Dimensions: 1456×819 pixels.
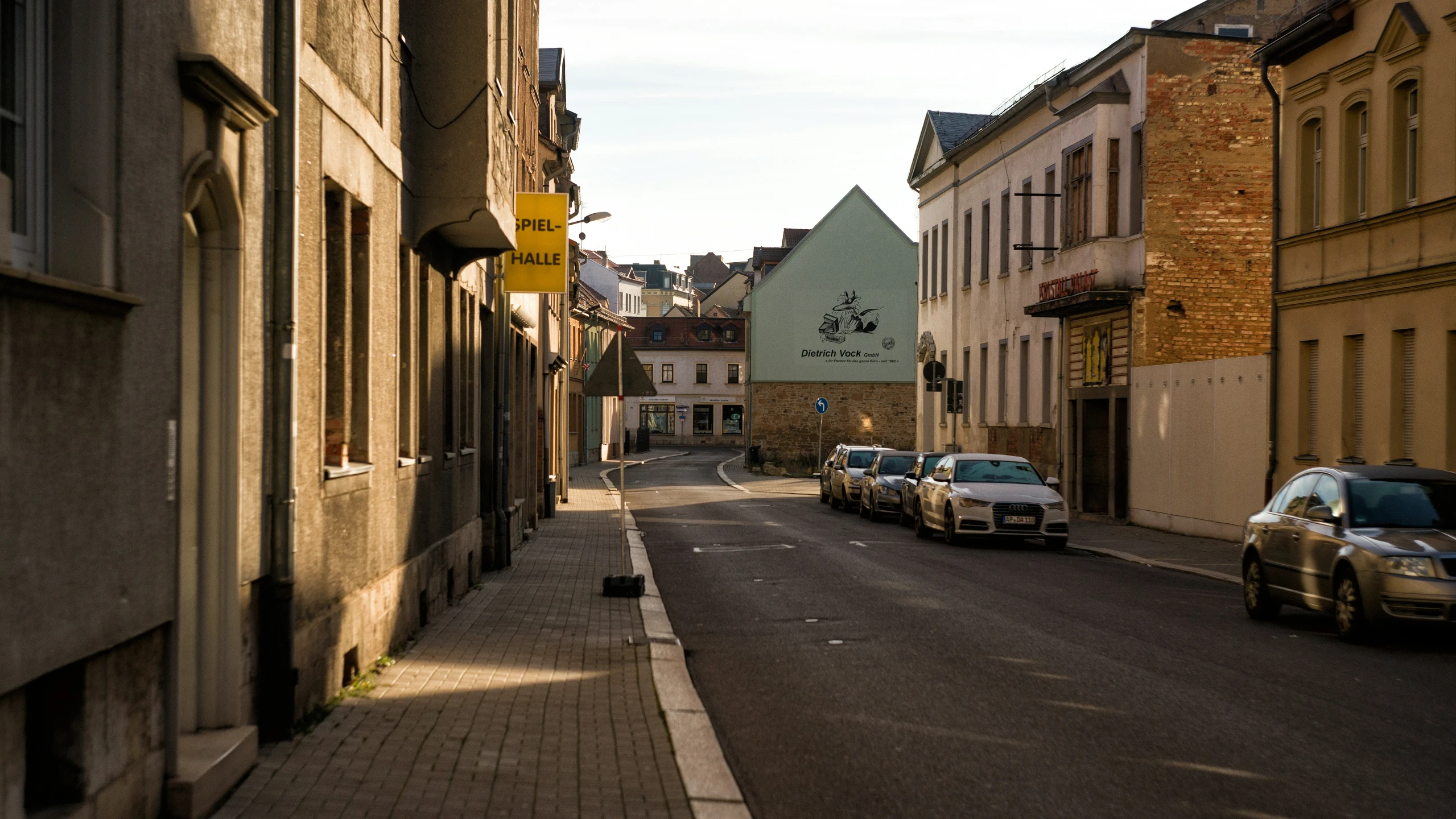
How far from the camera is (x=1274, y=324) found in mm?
24266

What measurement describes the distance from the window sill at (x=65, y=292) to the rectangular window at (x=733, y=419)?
102887mm

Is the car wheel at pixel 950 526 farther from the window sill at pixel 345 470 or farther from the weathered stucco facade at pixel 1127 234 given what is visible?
the window sill at pixel 345 470

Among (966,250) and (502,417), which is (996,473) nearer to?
(502,417)

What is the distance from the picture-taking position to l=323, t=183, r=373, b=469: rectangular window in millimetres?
9477

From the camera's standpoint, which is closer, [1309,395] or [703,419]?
[1309,395]

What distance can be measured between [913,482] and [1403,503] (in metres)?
16.1

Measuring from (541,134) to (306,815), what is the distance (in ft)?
98.0

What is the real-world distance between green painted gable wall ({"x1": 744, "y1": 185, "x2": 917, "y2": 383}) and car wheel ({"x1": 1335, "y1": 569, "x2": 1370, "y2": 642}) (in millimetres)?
59261

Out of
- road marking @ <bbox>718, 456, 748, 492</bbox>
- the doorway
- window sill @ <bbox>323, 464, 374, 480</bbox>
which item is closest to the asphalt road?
the doorway

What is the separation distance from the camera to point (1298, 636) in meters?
12.9

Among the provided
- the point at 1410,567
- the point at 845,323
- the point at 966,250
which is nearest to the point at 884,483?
the point at 966,250

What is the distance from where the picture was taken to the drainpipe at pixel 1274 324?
23656 millimetres

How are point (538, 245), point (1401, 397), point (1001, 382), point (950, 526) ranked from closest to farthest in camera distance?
1. point (538, 245)
2. point (1401, 397)
3. point (950, 526)
4. point (1001, 382)

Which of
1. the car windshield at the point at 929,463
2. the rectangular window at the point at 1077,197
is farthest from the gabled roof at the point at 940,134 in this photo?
the car windshield at the point at 929,463
